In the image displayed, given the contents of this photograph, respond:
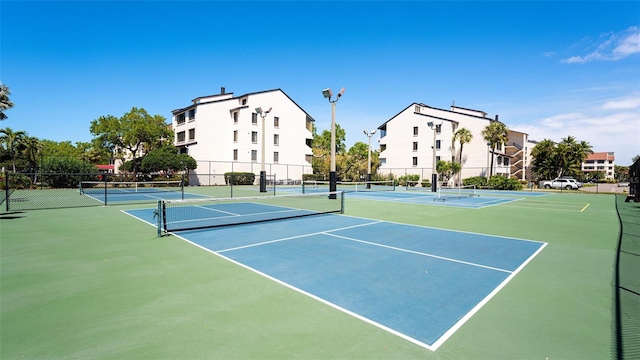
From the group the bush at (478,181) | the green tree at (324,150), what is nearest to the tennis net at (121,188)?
the green tree at (324,150)

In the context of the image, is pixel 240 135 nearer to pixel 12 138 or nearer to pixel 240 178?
pixel 240 178

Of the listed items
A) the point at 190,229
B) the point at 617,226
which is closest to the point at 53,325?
the point at 190,229

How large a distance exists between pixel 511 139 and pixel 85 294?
252ft

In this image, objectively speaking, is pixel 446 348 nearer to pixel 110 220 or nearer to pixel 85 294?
pixel 85 294

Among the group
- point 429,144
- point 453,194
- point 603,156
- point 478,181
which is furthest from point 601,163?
point 453,194

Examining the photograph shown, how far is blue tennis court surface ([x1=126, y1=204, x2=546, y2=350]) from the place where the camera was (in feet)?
15.1

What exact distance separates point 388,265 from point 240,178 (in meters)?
40.6

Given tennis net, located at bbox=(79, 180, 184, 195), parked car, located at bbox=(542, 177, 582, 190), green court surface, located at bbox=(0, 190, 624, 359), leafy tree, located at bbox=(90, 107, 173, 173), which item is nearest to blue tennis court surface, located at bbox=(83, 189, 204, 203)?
tennis net, located at bbox=(79, 180, 184, 195)

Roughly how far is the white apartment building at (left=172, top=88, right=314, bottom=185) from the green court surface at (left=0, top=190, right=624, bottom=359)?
126 feet

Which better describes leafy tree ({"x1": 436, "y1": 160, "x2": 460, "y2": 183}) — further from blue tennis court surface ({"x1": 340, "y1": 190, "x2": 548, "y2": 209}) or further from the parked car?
blue tennis court surface ({"x1": 340, "y1": 190, "x2": 548, "y2": 209})

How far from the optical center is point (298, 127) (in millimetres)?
55656

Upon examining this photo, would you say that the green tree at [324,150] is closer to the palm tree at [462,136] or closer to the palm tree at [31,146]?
the palm tree at [462,136]

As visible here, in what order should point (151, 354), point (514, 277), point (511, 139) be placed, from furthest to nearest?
point (511, 139) → point (514, 277) → point (151, 354)

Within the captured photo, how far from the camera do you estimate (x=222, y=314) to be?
4.53 m
